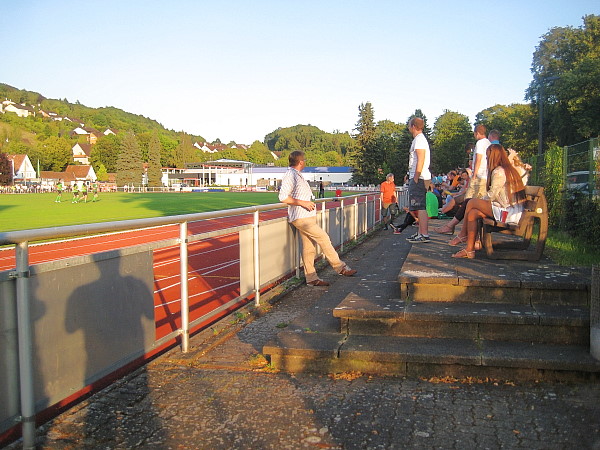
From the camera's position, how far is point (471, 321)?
4.70 meters

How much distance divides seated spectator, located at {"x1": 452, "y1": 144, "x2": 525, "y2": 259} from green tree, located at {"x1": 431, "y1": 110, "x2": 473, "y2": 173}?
83.9 metres

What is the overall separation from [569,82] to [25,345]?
162ft

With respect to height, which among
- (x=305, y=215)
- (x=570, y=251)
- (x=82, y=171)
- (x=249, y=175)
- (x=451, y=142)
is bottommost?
(x=570, y=251)

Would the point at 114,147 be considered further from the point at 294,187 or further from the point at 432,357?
the point at 432,357

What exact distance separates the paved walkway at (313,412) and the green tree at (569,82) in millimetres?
35353

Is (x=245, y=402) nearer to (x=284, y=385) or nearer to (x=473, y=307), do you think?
(x=284, y=385)

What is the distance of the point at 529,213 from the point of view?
6617 millimetres

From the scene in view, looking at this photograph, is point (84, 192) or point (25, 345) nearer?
point (25, 345)

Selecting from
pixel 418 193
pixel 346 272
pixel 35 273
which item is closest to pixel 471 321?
pixel 35 273

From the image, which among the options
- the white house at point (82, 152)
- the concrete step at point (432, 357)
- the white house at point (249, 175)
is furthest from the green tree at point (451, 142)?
the white house at point (82, 152)

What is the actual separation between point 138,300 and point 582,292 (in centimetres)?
378

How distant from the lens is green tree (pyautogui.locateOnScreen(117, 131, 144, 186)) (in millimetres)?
102312

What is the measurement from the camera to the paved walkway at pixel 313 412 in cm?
331

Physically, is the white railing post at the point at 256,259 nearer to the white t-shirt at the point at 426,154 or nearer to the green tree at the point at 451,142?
the white t-shirt at the point at 426,154
